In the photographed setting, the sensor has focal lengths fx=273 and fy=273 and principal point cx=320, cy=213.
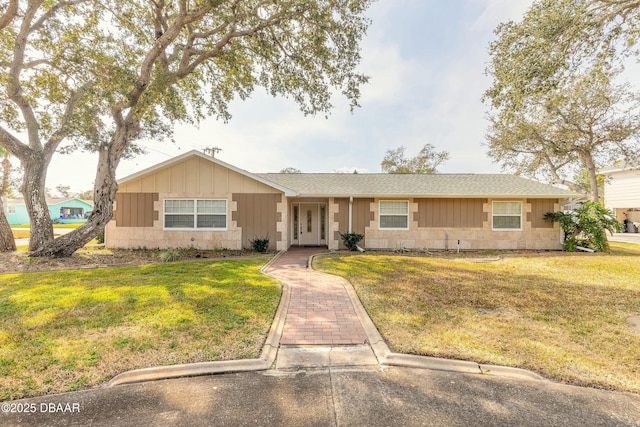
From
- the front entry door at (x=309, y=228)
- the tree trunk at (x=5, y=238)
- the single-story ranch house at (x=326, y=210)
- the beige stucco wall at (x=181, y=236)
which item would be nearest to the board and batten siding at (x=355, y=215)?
the single-story ranch house at (x=326, y=210)

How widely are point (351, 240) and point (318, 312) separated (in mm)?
7536

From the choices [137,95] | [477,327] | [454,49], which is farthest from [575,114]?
[137,95]

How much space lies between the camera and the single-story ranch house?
12.3m

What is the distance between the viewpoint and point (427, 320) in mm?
4680

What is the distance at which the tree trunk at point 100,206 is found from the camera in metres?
10.5

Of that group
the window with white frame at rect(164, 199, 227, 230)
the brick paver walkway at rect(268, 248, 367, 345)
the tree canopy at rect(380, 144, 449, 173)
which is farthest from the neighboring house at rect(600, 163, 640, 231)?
the window with white frame at rect(164, 199, 227, 230)

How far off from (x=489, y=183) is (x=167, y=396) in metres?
15.7

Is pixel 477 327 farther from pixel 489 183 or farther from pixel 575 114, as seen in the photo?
pixel 575 114

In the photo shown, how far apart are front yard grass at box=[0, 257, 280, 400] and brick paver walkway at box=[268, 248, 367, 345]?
17.0 inches

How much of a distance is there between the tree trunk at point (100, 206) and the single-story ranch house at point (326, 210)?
1240mm

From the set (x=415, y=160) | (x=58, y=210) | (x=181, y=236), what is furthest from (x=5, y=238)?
(x=58, y=210)

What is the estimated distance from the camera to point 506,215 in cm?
1316

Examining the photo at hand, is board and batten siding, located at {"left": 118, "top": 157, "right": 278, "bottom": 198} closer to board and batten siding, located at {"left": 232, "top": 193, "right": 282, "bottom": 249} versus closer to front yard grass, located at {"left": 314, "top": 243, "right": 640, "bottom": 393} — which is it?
board and batten siding, located at {"left": 232, "top": 193, "right": 282, "bottom": 249}

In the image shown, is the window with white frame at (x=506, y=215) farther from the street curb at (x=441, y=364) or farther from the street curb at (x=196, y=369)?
the street curb at (x=196, y=369)
